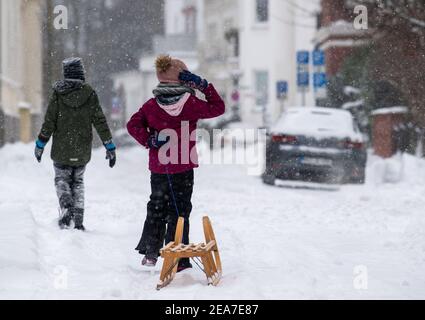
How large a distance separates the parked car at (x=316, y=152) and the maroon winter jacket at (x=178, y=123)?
9226mm

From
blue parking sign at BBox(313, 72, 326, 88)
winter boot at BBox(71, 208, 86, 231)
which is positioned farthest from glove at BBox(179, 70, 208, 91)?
blue parking sign at BBox(313, 72, 326, 88)

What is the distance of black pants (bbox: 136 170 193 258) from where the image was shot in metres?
7.34

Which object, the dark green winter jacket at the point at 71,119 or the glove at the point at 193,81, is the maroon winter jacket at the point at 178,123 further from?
the dark green winter jacket at the point at 71,119

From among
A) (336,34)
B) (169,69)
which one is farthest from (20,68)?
(169,69)

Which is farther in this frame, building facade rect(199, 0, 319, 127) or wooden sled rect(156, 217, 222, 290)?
building facade rect(199, 0, 319, 127)

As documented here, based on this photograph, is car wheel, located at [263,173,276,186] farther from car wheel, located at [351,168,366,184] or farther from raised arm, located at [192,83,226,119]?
raised arm, located at [192,83,226,119]

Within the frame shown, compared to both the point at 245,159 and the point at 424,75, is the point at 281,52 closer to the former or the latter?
the point at 245,159

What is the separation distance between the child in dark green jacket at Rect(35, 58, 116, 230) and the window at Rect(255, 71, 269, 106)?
4364 cm

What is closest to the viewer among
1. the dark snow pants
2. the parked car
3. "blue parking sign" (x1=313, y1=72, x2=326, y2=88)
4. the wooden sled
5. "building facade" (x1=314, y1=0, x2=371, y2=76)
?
the wooden sled

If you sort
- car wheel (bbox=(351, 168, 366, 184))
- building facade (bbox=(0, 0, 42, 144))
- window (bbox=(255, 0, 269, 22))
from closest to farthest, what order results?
car wheel (bbox=(351, 168, 366, 184))
building facade (bbox=(0, 0, 42, 144))
window (bbox=(255, 0, 269, 22))

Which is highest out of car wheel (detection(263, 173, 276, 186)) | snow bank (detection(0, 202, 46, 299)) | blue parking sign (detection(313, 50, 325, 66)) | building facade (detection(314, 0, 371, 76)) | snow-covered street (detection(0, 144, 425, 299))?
building facade (detection(314, 0, 371, 76))

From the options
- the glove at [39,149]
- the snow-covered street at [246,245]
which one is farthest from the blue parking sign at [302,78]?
the glove at [39,149]

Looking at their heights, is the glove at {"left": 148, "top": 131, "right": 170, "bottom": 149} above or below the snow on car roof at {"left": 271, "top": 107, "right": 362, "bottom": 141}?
above

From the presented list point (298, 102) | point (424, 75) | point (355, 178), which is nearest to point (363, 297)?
point (355, 178)
